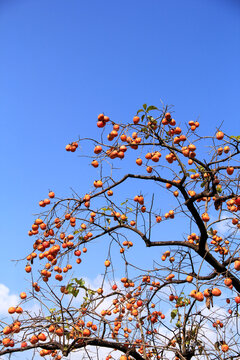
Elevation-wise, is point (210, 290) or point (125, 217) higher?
point (125, 217)

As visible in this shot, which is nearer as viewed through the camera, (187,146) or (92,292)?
(187,146)

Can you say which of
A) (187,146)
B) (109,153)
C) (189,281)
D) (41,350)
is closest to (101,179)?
(109,153)

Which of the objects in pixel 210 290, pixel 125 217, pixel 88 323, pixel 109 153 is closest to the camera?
pixel 210 290

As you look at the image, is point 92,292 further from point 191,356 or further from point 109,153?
point 109,153

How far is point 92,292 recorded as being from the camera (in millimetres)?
4156

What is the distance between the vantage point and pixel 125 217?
4.51 meters

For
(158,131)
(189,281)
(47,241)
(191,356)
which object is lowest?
(191,356)

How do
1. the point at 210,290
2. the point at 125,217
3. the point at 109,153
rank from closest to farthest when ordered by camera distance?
the point at 210,290
the point at 109,153
the point at 125,217

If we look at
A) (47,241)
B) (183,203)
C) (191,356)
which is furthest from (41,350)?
(183,203)

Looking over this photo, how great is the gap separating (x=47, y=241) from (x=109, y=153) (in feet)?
4.36

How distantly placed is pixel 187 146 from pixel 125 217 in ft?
4.26

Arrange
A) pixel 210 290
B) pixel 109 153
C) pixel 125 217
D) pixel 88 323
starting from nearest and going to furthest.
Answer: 1. pixel 210 290
2. pixel 109 153
3. pixel 88 323
4. pixel 125 217

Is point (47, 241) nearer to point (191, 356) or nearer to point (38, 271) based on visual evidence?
point (38, 271)

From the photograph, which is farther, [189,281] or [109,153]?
[189,281]
